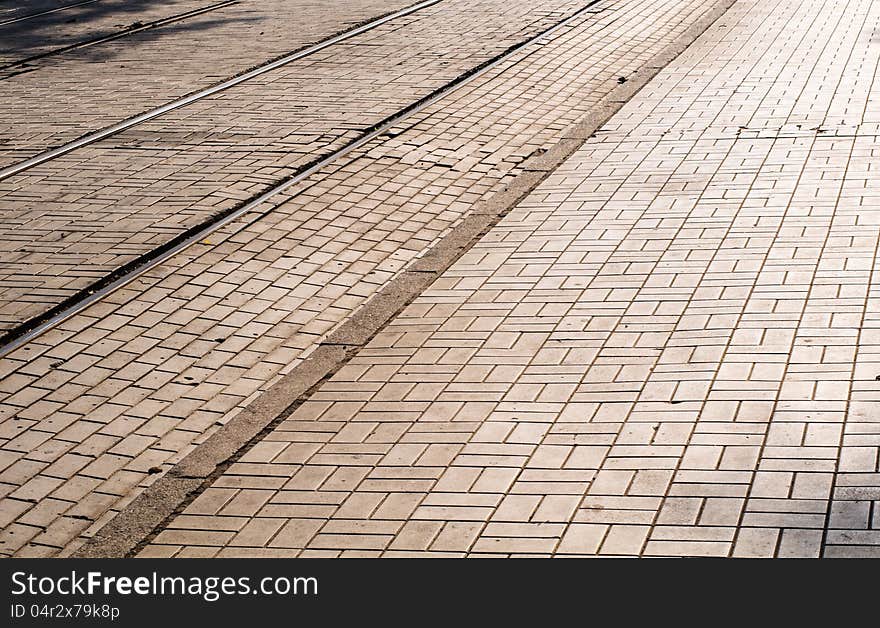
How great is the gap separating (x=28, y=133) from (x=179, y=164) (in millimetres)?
2070

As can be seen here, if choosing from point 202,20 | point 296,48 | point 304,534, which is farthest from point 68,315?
point 202,20

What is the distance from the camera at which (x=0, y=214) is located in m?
9.02

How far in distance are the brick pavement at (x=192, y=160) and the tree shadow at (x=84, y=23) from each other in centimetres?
269

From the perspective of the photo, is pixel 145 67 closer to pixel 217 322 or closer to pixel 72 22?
pixel 72 22

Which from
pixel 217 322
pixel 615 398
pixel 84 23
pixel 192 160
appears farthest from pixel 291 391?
pixel 84 23

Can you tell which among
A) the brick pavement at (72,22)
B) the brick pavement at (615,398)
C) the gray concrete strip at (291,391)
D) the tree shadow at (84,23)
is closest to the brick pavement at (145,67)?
the tree shadow at (84,23)

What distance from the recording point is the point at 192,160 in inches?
404

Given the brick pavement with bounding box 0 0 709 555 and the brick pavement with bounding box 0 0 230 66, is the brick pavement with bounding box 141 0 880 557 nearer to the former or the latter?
the brick pavement with bounding box 0 0 709 555

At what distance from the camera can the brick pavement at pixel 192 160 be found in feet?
26.4

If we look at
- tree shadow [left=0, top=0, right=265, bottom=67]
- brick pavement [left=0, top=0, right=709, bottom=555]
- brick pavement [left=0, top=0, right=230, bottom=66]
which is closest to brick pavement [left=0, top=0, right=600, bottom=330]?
brick pavement [left=0, top=0, right=709, bottom=555]

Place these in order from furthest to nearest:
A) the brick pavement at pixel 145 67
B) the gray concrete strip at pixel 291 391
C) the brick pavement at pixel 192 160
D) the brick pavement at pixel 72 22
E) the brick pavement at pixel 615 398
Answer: the brick pavement at pixel 72 22, the brick pavement at pixel 145 67, the brick pavement at pixel 192 160, the gray concrete strip at pixel 291 391, the brick pavement at pixel 615 398

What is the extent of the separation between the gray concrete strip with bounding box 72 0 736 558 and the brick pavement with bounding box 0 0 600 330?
5.75ft

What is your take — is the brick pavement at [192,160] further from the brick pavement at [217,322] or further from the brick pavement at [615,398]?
the brick pavement at [615,398]

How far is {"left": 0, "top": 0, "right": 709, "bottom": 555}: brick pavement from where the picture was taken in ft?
17.8
